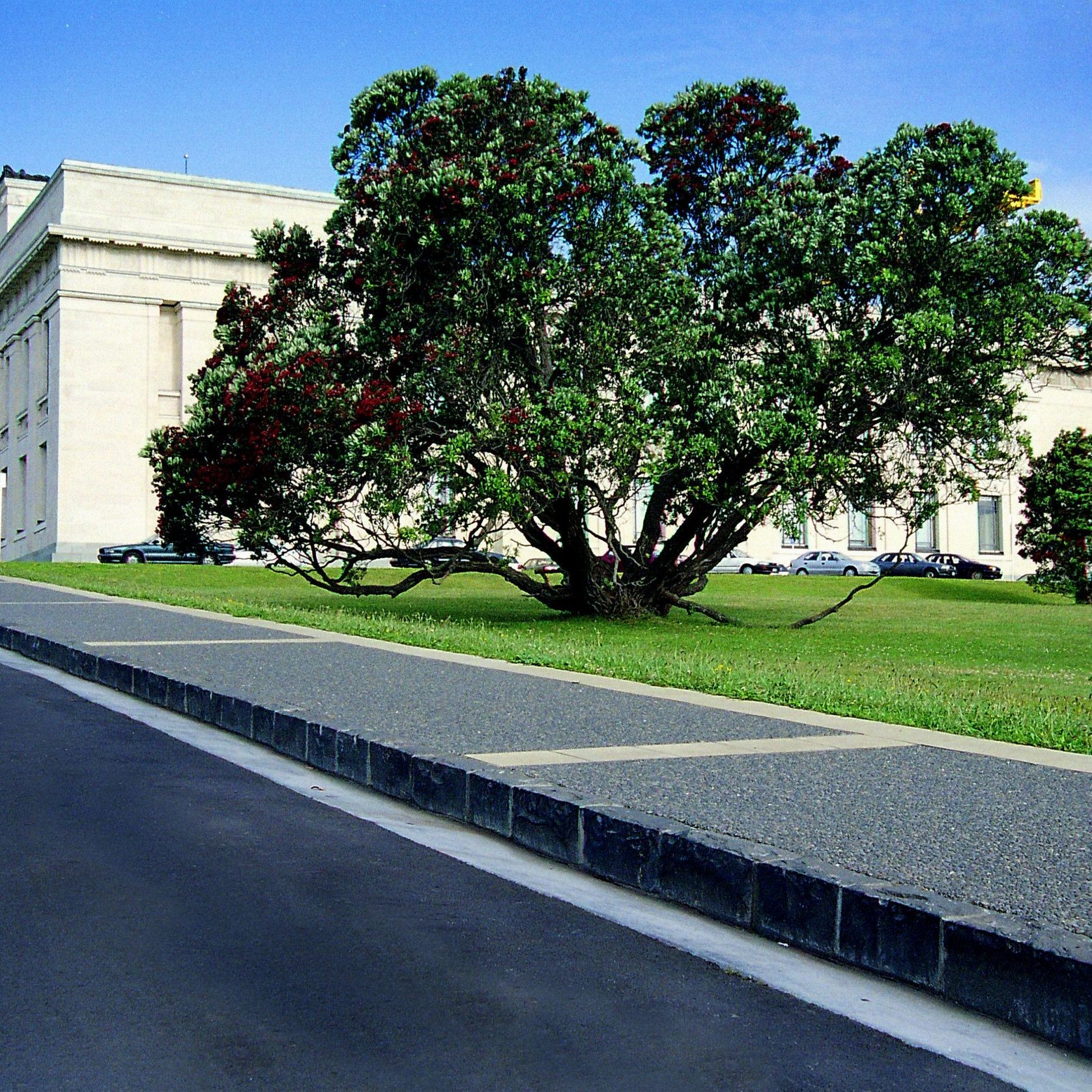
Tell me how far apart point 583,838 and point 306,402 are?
17046 millimetres

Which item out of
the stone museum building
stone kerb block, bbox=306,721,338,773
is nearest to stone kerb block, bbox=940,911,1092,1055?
stone kerb block, bbox=306,721,338,773

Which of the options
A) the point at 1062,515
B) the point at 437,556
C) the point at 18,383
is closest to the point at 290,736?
the point at 437,556

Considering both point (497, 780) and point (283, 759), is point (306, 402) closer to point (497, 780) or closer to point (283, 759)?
point (283, 759)

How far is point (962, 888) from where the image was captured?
202 inches

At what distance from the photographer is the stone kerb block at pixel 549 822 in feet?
21.1

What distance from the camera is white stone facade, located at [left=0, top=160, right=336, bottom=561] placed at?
188 ft

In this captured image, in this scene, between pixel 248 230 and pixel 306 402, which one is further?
pixel 248 230

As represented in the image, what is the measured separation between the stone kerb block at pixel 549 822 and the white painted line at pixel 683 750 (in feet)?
2.51

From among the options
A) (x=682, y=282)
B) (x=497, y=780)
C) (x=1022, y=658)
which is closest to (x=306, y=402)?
(x=682, y=282)

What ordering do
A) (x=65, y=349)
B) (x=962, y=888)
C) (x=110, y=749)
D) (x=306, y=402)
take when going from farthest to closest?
(x=65, y=349)
(x=306, y=402)
(x=110, y=749)
(x=962, y=888)

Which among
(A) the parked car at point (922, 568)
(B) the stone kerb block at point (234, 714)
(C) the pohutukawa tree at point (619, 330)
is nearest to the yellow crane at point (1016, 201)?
(C) the pohutukawa tree at point (619, 330)

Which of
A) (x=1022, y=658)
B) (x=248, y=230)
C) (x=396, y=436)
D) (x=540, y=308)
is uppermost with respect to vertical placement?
(x=248, y=230)

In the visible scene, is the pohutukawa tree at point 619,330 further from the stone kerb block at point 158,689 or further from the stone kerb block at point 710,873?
the stone kerb block at point 710,873

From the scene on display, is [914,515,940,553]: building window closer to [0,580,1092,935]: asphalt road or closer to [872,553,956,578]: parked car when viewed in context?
[872,553,956,578]: parked car
